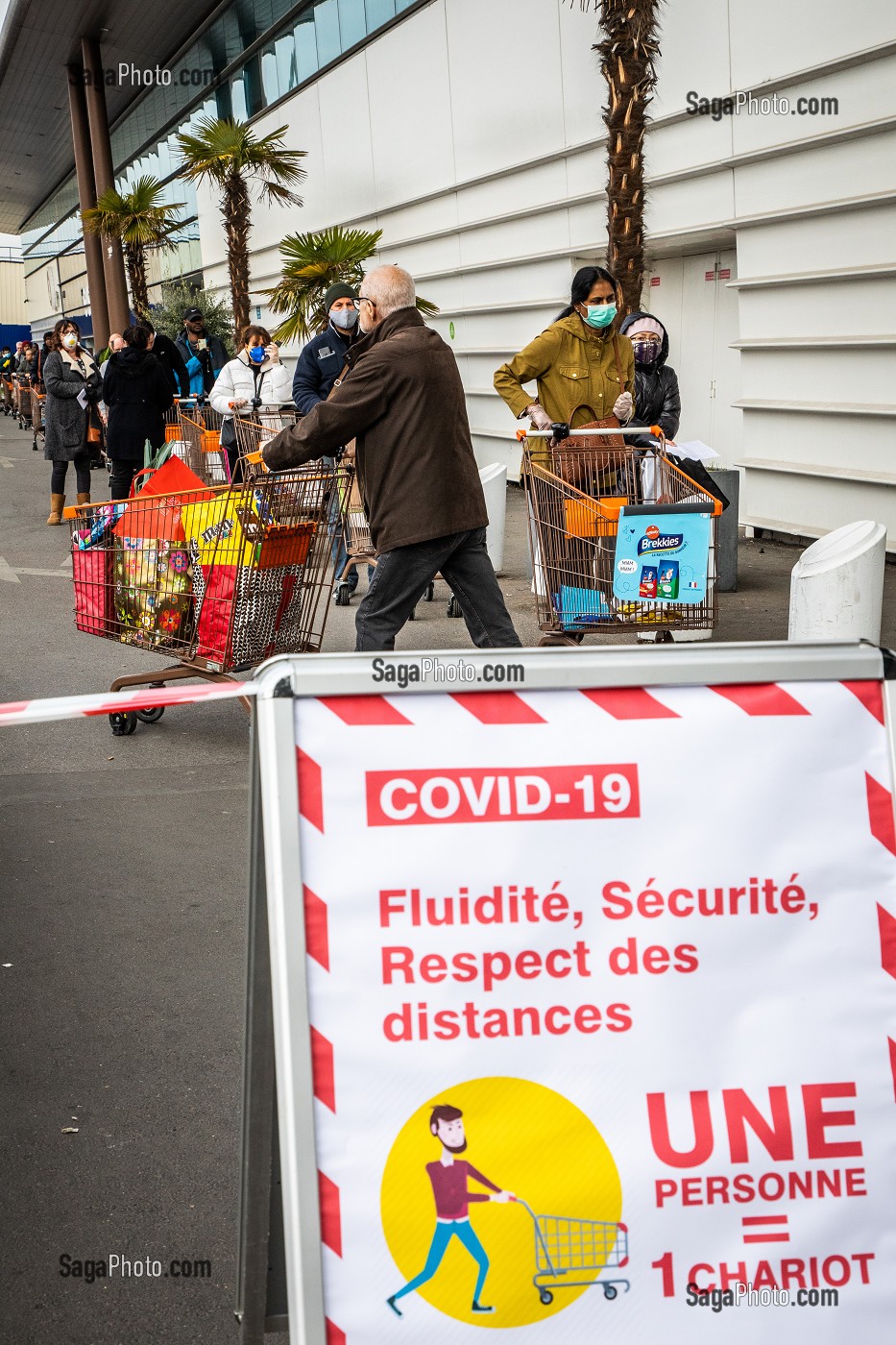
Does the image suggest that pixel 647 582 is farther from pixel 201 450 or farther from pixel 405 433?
pixel 201 450

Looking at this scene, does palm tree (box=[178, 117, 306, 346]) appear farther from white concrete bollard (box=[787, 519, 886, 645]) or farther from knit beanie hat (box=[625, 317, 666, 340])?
white concrete bollard (box=[787, 519, 886, 645])

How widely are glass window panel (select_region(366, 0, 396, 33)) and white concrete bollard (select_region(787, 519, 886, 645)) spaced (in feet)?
50.8

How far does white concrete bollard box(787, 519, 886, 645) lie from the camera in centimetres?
705

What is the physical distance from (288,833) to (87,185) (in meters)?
39.5

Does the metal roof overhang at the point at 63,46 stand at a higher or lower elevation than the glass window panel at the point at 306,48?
higher

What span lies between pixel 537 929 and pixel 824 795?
0.54m

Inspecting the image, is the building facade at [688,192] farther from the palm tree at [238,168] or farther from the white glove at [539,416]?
the white glove at [539,416]

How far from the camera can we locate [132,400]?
45.2 feet

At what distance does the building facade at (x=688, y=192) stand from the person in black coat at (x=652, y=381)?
244 cm

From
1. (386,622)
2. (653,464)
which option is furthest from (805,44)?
(386,622)

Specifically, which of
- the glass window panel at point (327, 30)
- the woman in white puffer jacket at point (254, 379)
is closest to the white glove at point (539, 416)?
the woman in white puffer jacket at point (254, 379)

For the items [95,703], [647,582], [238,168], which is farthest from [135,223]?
[95,703]

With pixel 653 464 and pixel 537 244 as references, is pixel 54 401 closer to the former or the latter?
pixel 537 244

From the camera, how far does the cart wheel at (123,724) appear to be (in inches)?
282
